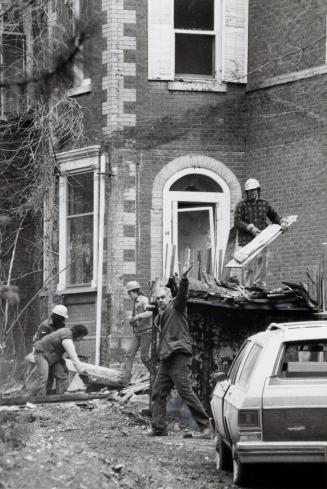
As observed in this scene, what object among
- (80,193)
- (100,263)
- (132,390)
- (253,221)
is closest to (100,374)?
(132,390)

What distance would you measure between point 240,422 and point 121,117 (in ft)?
41.2

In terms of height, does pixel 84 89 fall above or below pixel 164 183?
above

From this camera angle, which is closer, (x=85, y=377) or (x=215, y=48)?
(x=85, y=377)

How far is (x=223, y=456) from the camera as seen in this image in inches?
513

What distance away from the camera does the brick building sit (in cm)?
2266

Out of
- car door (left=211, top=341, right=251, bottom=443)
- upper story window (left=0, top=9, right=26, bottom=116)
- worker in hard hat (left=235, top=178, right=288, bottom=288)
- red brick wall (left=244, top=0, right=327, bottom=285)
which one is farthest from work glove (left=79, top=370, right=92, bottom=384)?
car door (left=211, top=341, right=251, bottom=443)

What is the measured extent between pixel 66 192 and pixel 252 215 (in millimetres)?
4920

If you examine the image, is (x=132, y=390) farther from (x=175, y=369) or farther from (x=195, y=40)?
(x=195, y=40)

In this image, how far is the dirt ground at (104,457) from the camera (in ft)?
36.9

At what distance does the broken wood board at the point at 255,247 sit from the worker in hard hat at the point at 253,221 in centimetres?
15

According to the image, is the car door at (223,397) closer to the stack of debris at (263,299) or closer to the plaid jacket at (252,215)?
the stack of debris at (263,299)

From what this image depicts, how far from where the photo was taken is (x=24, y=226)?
82.1 ft

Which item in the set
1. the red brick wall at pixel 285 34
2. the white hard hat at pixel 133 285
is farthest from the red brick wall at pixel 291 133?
the white hard hat at pixel 133 285

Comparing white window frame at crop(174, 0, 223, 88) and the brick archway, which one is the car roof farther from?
white window frame at crop(174, 0, 223, 88)
